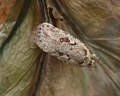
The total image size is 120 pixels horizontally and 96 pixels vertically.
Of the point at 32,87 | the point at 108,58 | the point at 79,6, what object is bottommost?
the point at 32,87

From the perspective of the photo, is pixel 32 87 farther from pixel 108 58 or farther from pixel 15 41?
pixel 108 58

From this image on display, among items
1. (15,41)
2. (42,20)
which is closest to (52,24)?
(42,20)

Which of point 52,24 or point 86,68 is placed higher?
point 52,24

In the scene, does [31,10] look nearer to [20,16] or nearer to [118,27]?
[20,16]

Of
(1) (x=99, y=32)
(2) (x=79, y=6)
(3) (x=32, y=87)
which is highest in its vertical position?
(2) (x=79, y=6)

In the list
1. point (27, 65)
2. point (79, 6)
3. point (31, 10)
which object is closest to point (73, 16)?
point (79, 6)

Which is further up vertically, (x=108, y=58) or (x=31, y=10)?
(x=31, y=10)
